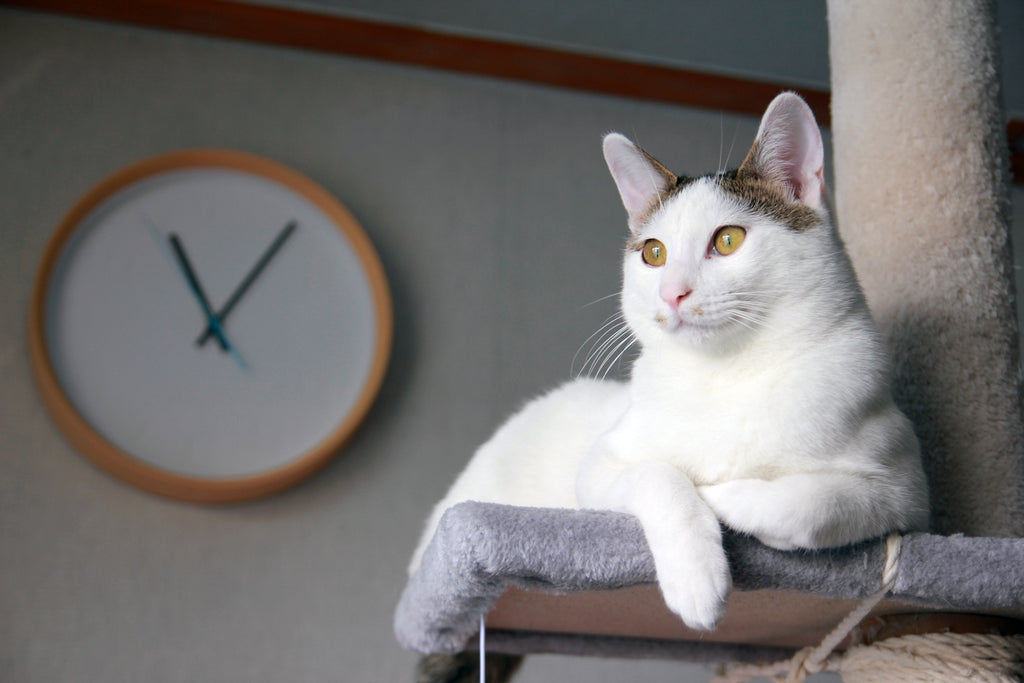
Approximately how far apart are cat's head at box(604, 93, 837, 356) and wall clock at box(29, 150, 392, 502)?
1080 millimetres

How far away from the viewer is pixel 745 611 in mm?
911

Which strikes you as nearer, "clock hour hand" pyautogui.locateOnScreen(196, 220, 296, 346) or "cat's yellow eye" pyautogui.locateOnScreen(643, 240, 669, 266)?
"cat's yellow eye" pyautogui.locateOnScreen(643, 240, 669, 266)

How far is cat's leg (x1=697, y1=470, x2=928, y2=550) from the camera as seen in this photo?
0.70 meters

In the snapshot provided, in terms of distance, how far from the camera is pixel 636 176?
1.02 m

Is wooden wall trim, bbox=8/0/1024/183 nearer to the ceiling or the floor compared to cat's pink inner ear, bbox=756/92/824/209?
nearer to the ceiling

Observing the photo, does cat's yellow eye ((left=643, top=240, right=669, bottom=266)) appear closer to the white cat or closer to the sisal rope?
the white cat

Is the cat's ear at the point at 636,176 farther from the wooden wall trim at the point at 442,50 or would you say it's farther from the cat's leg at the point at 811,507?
the wooden wall trim at the point at 442,50

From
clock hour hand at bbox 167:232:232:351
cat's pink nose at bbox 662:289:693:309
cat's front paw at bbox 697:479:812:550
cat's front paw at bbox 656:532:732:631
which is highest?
clock hour hand at bbox 167:232:232:351

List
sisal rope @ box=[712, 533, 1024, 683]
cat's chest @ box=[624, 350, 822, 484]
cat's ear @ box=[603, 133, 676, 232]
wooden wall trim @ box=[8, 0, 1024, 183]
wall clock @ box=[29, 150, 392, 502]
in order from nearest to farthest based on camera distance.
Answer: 1. cat's chest @ box=[624, 350, 822, 484]
2. sisal rope @ box=[712, 533, 1024, 683]
3. cat's ear @ box=[603, 133, 676, 232]
4. wall clock @ box=[29, 150, 392, 502]
5. wooden wall trim @ box=[8, 0, 1024, 183]

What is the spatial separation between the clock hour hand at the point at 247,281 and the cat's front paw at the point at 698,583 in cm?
141

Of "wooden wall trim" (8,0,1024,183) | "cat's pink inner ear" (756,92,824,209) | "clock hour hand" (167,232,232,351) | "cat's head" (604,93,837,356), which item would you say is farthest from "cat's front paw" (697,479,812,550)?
"wooden wall trim" (8,0,1024,183)

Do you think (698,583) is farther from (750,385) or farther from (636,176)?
(636,176)

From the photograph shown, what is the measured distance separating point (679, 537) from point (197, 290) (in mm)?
1449

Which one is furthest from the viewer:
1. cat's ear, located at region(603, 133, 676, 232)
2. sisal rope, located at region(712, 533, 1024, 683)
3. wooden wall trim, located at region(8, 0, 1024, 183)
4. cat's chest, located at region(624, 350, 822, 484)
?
wooden wall trim, located at region(8, 0, 1024, 183)
